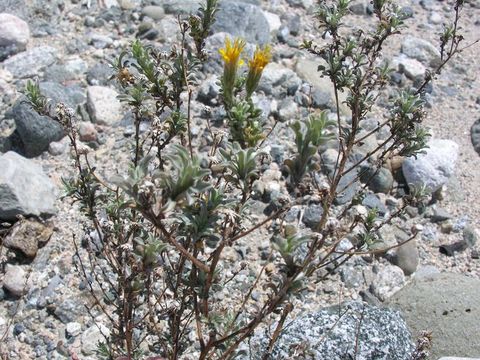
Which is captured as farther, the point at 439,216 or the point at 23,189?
the point at 439,216

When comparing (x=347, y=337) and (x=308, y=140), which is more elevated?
(x=308, y=140)

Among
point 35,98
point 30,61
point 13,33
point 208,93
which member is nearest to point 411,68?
point 208,93

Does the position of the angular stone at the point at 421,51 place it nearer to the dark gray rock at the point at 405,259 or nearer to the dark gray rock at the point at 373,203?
the dark gray rock at the point at 373,203

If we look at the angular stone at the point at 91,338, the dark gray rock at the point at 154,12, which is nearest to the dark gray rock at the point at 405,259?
the angular stone at the point at 91,338

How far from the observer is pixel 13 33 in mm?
5219

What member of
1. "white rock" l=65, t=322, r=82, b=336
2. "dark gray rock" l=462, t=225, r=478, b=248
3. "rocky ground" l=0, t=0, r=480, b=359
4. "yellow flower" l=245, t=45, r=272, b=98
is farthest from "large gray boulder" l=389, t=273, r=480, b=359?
"yellow flower" l=245, t=45, r=272, b=98

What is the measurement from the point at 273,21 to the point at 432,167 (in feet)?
7.22

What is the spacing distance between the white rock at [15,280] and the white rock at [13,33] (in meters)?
2.25

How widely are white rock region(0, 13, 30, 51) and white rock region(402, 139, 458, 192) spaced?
330cm

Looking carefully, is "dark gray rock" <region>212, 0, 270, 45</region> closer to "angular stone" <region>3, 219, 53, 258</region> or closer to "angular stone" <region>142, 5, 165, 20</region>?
"angular stone" <region>142, 5, 165, 20</region>

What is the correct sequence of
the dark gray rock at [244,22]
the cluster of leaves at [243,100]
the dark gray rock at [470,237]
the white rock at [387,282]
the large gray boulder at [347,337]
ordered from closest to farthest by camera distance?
the cluster of leaves at [243,100] < the large gray boulder at [347,337] < the white rock at [387,282] < the dark gray rock at [470,237] < the dark gray rock at [244,22]

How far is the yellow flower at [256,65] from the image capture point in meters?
2.05

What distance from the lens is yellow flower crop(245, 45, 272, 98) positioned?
2053 millimetres

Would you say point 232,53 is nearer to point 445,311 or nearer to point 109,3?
point 445,311
